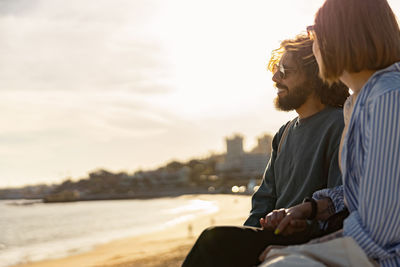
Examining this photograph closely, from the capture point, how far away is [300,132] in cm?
215

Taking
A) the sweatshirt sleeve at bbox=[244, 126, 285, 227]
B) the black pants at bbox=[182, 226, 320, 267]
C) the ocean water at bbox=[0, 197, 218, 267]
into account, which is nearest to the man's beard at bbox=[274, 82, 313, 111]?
the sweatshirt sleeve at bbox=[244, 126, 285, 227]

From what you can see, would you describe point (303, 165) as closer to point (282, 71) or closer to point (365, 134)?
point (282, 71)

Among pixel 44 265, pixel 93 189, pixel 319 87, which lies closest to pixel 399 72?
pixel 319 87

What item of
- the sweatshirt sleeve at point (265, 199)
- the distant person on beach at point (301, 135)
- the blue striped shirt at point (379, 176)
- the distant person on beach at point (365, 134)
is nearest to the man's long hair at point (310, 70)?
the distant person on beach at point (301, 135)

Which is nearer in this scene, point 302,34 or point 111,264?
point 302,34

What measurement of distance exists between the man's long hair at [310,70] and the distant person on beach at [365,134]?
2.60 feet

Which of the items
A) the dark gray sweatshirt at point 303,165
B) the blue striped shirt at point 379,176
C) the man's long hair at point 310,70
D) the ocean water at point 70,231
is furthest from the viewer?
the ocean water at point 70,231

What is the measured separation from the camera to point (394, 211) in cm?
108

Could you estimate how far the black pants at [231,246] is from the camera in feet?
4.66

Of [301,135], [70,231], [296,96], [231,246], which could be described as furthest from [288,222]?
[70,231]

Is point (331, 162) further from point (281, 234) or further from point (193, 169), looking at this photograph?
point (193, 169)

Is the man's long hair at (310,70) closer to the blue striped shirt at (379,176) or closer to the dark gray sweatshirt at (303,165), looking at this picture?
the dark gray sweatshirt at (303,165)

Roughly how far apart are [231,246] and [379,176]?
59 cm

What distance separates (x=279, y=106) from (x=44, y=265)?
1635 cm
